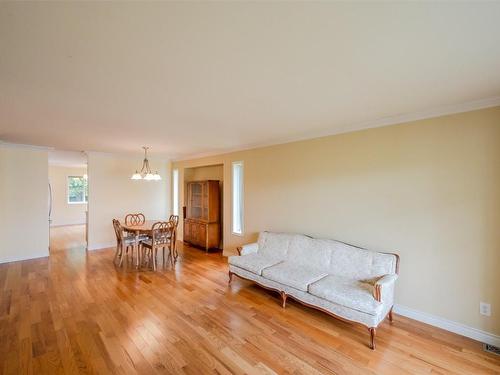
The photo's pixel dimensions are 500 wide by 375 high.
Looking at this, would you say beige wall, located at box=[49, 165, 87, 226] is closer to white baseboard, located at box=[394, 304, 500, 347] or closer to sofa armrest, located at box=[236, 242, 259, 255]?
sofa armrest, located at box=[236, 242, 259, 255]

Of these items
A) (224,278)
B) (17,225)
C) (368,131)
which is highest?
(368,131)

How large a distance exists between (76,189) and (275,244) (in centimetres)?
933

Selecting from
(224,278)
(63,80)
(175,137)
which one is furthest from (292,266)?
(63,80)

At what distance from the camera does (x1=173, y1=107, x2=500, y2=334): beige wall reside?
2.43 meters

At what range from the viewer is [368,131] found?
320 centimetres

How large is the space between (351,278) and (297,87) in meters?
2.37

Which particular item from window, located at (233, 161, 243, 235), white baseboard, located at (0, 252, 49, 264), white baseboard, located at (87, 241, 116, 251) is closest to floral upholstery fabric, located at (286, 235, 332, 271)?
window, located at (233, 161, 243, 235)

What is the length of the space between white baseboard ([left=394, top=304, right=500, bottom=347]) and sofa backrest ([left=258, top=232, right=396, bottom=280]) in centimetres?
56

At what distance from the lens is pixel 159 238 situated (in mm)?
4668

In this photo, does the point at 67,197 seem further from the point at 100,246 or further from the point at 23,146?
the point at 23,146

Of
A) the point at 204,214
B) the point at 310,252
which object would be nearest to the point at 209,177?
the point at 204,214

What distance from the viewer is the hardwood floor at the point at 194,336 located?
206 centimetres

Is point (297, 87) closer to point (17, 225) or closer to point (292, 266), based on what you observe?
point (292, 266)

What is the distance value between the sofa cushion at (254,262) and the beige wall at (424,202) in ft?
2.57
